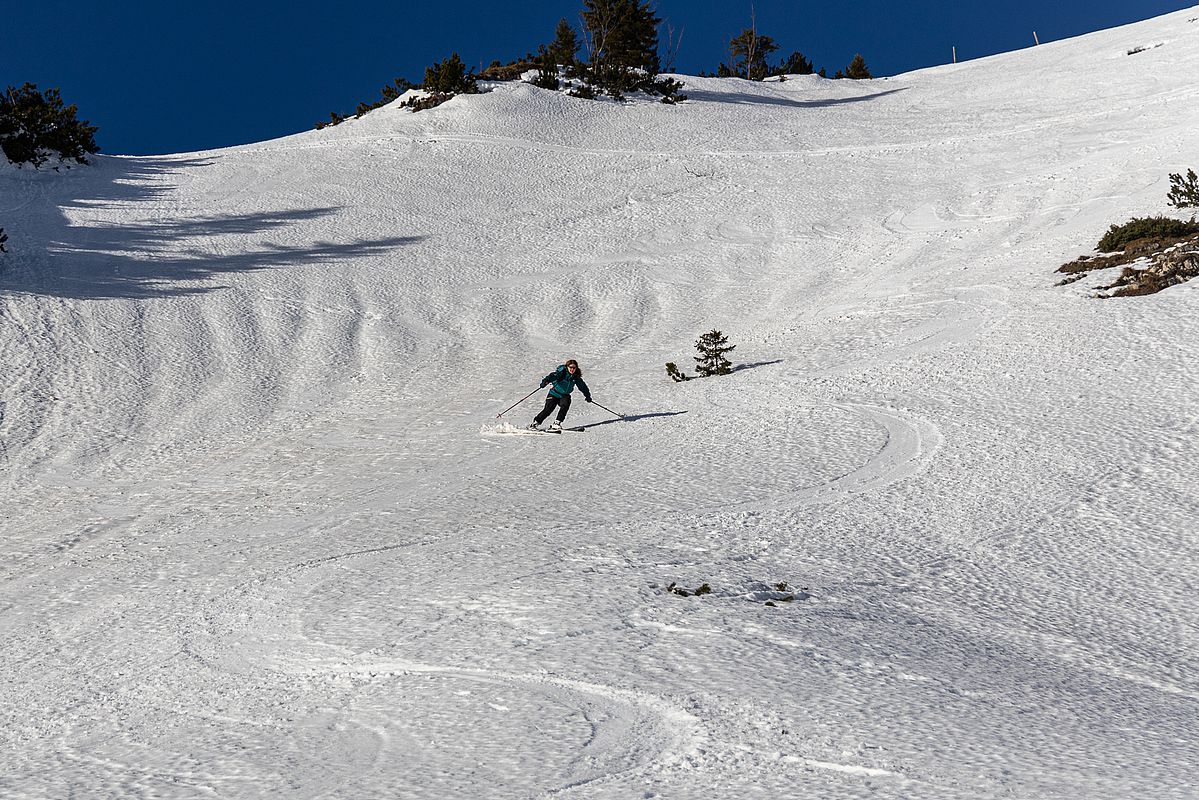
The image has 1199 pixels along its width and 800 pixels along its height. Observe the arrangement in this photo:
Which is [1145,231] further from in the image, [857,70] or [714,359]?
[857,70]

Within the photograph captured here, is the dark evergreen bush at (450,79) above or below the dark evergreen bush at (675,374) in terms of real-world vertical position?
above

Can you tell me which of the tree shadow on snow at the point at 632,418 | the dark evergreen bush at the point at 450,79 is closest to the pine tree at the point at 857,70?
the dark evergreen bush at the point at 450,79

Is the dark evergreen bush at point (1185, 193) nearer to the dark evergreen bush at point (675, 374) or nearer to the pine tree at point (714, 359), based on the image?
the pine tree at point (714, 359)

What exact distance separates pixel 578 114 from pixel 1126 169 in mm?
18215

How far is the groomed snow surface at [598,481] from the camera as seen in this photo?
5270mm

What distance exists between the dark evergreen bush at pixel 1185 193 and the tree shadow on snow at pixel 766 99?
2103cm

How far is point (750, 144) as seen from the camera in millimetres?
32562

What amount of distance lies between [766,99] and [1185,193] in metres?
23.7

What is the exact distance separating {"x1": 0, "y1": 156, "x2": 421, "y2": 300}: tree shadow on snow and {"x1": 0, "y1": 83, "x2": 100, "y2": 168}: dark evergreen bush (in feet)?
2.65

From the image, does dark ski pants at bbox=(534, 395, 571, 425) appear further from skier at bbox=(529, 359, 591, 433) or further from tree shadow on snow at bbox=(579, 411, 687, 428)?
tree shadow on snow at bbox=(579, 411, 687, 428)

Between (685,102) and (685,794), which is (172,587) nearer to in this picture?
(685,794)

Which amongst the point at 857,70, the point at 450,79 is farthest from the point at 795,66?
the point at 450,79

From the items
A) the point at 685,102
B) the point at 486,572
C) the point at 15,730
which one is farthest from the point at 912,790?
the point at 685,102

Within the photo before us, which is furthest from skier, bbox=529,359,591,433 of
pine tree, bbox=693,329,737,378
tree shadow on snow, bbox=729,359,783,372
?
tree shadow on snow, bbox=729,359,783,372
